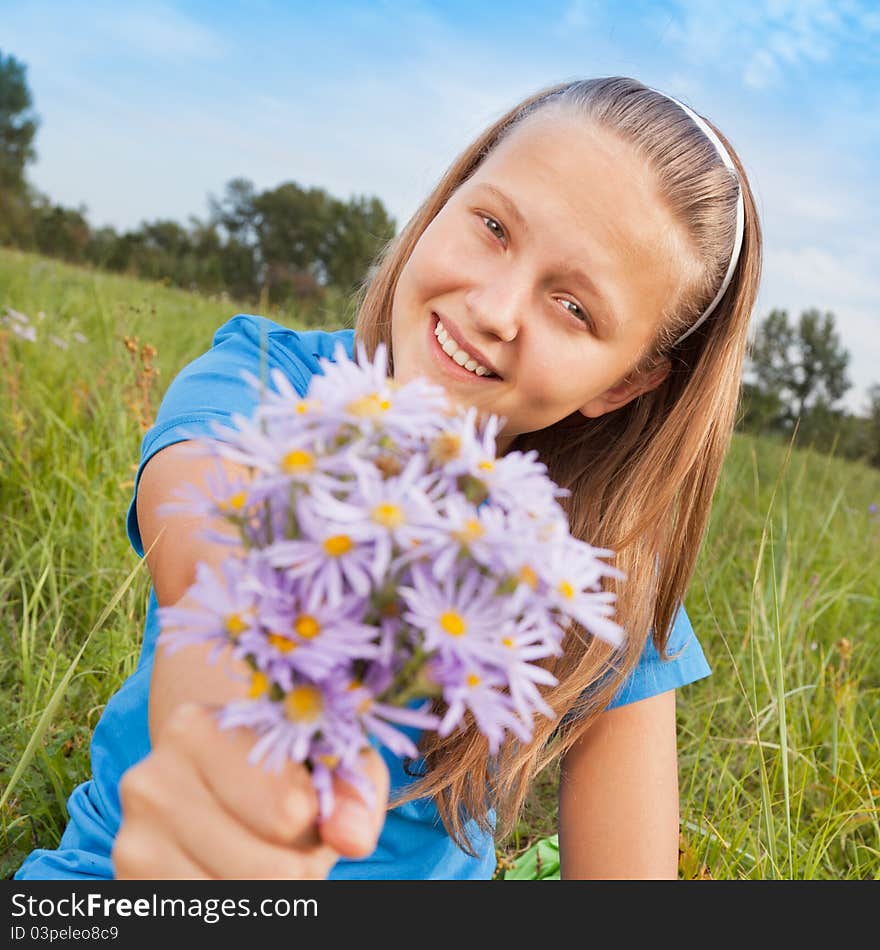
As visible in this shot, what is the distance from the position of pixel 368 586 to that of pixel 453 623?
0.18ft

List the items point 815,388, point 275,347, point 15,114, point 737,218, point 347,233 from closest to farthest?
point 275,347
point 737,218
point 815,388
point 347,233
point 15,114

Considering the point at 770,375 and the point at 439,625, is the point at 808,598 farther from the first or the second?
the point at 770,375

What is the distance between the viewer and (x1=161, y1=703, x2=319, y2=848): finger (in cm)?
58

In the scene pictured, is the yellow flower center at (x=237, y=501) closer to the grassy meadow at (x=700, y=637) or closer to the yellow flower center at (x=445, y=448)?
the yellow flower center at (x=445, y=448)

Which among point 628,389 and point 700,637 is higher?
point 628,389

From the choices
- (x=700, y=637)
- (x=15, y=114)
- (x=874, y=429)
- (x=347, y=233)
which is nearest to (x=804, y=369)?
(x=874, y=429)

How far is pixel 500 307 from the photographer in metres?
1.41

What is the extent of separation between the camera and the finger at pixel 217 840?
620 mm

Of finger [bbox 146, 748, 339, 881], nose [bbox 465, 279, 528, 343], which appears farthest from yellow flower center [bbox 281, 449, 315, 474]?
nose [bbox 465, 279, 528, 343]

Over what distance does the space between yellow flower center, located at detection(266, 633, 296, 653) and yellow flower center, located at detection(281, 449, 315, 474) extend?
10cm

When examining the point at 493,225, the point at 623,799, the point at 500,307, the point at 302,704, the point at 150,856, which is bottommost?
the point at 623,799

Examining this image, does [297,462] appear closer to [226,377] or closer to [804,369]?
[226,377]

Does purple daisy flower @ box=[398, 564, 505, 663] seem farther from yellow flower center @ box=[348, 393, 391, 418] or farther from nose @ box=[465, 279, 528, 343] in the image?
nose @ box=[465, 279, 528, 343]
